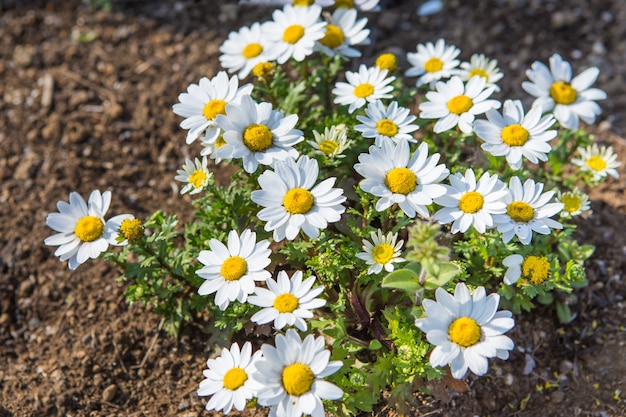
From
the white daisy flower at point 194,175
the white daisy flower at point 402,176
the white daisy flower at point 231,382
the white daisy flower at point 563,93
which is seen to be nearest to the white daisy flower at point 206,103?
the white daisy flower at point 194,175

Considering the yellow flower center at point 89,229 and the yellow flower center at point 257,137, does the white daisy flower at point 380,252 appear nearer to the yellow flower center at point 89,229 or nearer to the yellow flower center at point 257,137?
the yellow flower center at point 257,137

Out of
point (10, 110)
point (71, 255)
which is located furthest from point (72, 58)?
point (71, 255)

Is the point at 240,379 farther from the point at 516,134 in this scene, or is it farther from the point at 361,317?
the point at 516,134

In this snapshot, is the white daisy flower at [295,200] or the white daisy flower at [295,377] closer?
the white daisy flower at [295,377]

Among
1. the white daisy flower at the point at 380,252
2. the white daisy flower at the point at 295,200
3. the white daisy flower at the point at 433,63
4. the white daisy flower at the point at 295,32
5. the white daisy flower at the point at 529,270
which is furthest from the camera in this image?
the white daisy flower at the point at 433,63

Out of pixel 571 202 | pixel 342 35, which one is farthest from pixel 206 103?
pixel 571 202

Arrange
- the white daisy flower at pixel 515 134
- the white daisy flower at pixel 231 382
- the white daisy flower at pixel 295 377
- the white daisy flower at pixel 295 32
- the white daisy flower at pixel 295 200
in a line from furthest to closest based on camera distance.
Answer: the white daisy flower at pixel 295 32 → the white daisy flower at pixel 515 134 → the white daisy flower at pixel 295 200 → the white daisy flower at pixel 231 382 → the white daisy flower at pixel 295 377

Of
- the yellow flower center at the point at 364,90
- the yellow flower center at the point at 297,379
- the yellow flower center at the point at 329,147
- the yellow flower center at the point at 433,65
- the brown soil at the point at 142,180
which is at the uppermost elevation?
the yellow flower center at the point at 364,90

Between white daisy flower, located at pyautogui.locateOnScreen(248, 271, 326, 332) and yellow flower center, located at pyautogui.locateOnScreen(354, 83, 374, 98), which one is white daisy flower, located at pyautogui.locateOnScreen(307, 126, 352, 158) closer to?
yellow flower center, located at pyautogui.locateOnScreen(354, 83, 374, 98)
